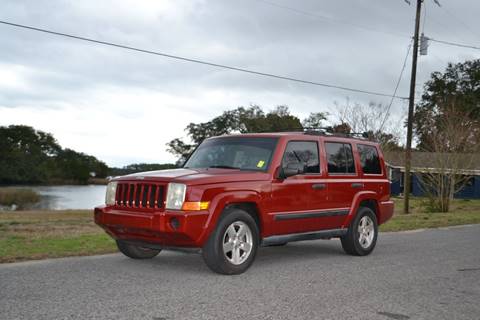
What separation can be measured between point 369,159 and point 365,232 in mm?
1296

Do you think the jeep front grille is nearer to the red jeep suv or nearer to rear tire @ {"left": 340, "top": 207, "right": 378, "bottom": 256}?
the red jeep suv

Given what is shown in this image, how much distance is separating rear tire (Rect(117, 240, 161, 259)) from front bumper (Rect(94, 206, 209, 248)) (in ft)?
2.46

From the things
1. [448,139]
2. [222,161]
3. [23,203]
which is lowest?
[23,203]

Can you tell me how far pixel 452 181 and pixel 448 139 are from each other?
2.65 metres

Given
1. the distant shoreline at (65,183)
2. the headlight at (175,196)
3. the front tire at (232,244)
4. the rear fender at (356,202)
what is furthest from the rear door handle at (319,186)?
the distant shoreline at (65,183)

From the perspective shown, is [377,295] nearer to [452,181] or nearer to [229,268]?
[229,268]

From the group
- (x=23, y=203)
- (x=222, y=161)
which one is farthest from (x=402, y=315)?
(x=23, y=203)

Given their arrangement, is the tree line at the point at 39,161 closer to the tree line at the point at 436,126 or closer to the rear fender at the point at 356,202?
the tree line at the point at 436,126

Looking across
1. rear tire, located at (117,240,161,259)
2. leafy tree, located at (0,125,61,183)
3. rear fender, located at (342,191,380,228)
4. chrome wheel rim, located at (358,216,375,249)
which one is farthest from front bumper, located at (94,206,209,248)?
leafy tree, located at (0,125,61,183)

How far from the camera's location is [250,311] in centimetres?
513

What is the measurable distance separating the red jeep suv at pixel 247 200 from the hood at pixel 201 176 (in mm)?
14

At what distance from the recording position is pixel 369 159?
972cm

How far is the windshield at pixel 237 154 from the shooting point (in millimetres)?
7799

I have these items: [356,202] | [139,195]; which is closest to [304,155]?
[356,202]
